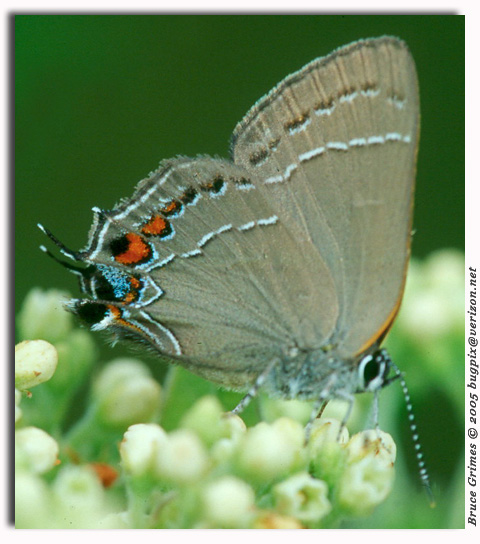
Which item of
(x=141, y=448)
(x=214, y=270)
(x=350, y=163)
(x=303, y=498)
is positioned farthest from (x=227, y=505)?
(x=350, y=163)

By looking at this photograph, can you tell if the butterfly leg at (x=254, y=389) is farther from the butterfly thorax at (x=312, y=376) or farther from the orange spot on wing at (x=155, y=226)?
the orange spot on wing at (x=155, y=226)

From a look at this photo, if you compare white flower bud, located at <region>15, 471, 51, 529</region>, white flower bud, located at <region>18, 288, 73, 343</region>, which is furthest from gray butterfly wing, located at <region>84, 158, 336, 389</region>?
white flower bud, located at <region>15, 471, 51, 529</region>

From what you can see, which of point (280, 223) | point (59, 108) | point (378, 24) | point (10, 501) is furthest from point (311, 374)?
point (59, 108)

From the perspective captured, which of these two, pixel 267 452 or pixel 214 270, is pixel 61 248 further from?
pixel 267 452

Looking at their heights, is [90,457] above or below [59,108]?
below

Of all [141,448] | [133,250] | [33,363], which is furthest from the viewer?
[133,250]

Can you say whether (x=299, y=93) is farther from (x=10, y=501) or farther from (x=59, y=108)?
(x=10, y=501)
